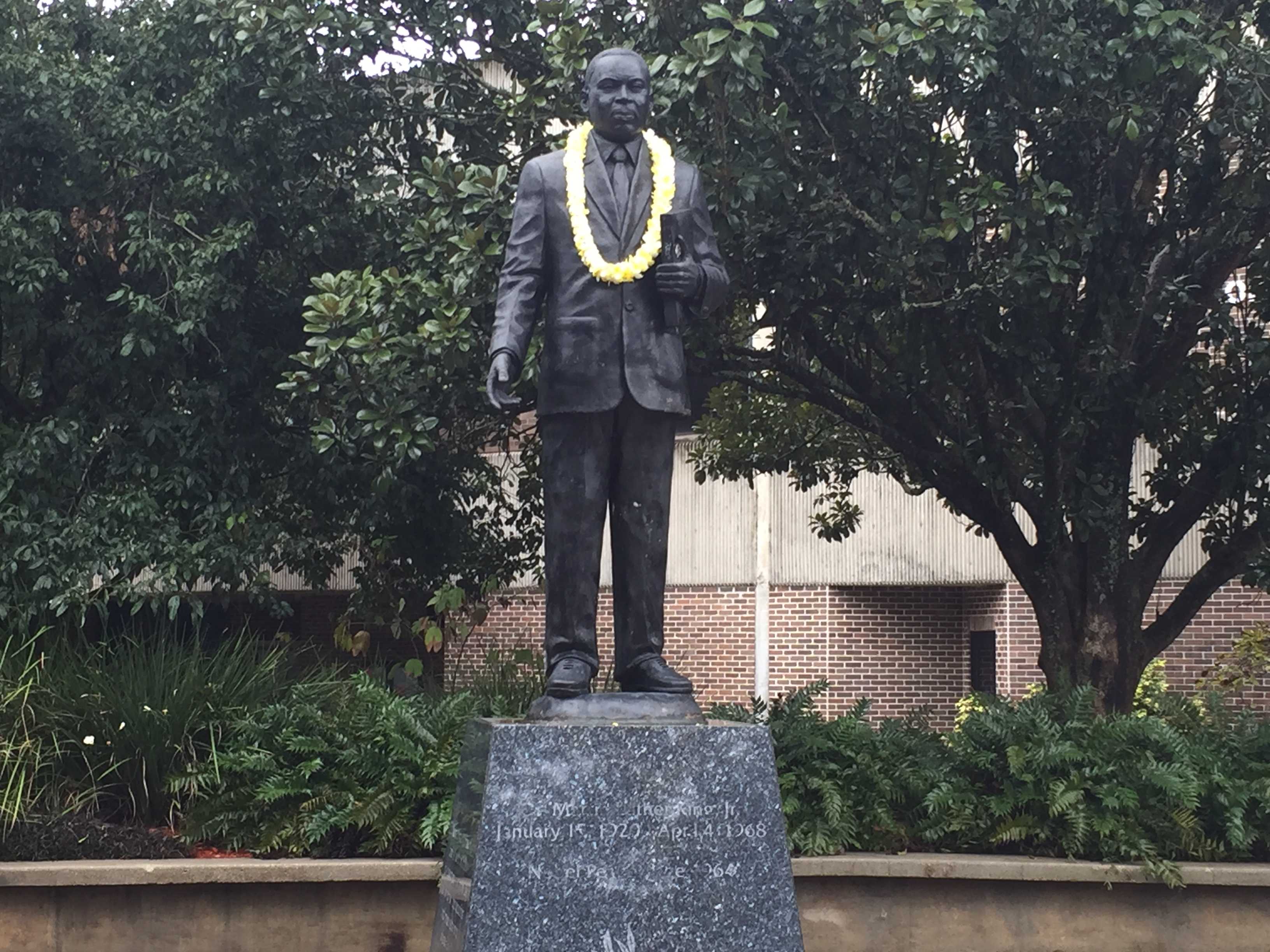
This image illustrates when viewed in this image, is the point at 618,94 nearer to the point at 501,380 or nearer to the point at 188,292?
the point at 501,380

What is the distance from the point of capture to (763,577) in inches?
812

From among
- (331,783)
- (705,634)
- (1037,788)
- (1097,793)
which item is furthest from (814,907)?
(705,634)

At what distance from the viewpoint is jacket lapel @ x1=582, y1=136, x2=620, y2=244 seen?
6.10m

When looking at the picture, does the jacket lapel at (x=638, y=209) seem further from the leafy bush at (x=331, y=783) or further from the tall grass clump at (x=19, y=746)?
the tall grass clump at (x=19, y=746)

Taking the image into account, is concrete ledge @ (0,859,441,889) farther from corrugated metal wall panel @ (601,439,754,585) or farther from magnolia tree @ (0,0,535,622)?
corrugated metal wall panel @ (601,439,754,585)

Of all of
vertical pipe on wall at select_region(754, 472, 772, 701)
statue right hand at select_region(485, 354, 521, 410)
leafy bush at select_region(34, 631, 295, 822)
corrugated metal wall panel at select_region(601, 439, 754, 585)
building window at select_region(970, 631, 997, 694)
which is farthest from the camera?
building window at select_region(970, 631, 997, 694)

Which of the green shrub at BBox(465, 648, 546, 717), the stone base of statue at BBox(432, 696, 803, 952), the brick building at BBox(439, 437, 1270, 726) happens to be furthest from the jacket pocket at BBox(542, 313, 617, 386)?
the brick building at BBox(439, 437, 1270, 726)

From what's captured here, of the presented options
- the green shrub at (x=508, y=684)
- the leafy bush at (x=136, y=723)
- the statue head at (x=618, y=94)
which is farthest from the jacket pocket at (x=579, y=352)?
the leafy bush at (x=136, y=723)

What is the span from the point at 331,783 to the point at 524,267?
12.2 ft

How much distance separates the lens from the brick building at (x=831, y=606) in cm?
1956

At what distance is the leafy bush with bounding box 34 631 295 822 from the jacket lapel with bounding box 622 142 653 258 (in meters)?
4.29

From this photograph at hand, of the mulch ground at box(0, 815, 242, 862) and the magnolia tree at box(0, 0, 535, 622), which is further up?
the magnolia tree at box(0, 0, 535, 622)

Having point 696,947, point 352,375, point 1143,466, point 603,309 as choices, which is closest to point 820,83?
point 352,375

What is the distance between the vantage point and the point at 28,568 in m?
11.5
